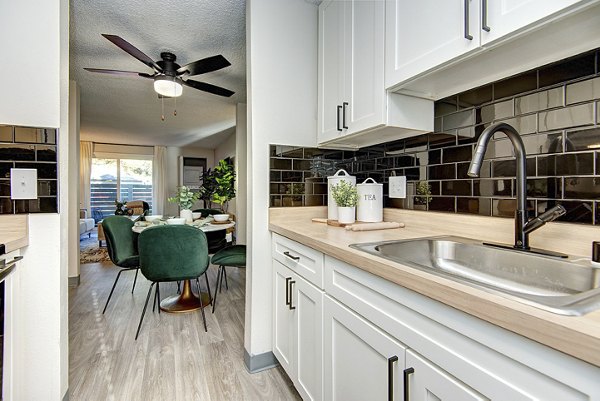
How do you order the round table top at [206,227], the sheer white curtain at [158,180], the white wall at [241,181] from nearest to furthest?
the round table top at [206,227] → the white wall at [241,181] → the sheer white curtain at [158,180]

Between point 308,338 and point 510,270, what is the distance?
829mm

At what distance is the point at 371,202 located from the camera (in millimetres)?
1635

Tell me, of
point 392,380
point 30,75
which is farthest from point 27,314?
point 392,380

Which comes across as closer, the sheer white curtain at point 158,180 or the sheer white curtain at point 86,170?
the sheer white curtain at point 86,170

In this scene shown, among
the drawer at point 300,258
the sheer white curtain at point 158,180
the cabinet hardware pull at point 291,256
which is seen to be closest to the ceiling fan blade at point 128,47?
the drawer at point 300,258

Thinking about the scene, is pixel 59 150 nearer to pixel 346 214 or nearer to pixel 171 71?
pixel 346 214

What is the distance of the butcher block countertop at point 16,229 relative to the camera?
1.20m

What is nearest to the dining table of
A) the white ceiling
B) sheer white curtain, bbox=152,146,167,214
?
the white ceiling

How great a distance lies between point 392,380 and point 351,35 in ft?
4.99

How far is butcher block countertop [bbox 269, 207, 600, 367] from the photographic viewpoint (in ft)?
1.40

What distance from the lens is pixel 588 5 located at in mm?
680

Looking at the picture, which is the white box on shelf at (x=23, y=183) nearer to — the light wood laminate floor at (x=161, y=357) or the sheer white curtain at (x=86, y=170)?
the light wood laminate floor at (x=161, y=357)

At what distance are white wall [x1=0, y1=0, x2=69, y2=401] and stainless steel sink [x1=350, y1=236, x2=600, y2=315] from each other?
54.3 inches

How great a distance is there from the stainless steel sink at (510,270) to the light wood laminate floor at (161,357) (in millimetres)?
1069
